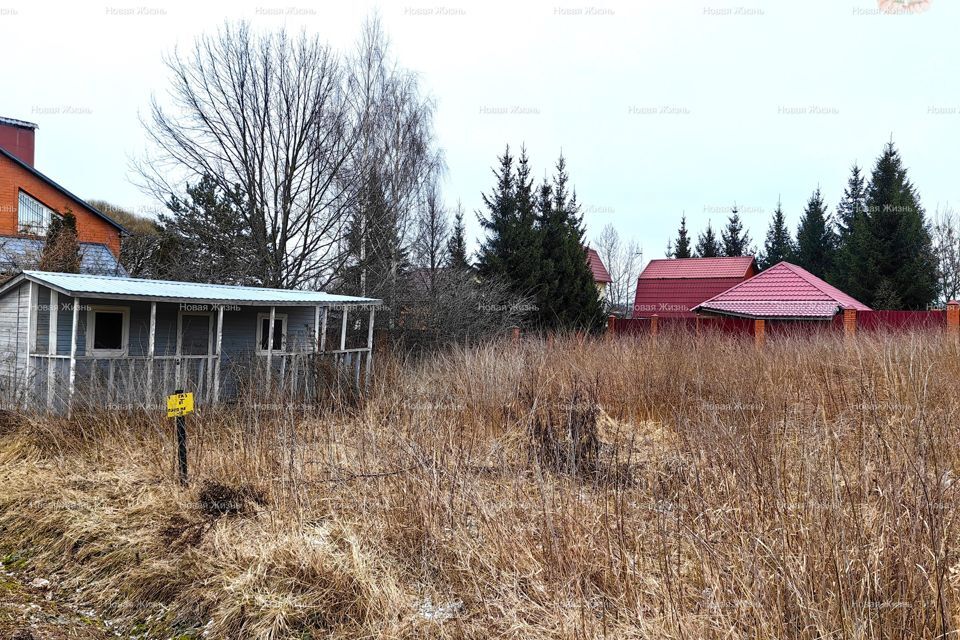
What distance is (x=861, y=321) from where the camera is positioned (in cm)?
1384

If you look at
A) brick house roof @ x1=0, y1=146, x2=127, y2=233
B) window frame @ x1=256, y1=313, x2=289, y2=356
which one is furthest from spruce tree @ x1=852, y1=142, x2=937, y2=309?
brick house roof @ x1=0, y1=146, x2=127, y2=233

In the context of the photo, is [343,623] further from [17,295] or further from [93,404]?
[17,295]

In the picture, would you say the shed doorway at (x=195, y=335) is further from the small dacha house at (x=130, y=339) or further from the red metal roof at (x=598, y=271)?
the red metal roof at (x=598, y=271)

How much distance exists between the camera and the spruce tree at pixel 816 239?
36.8m

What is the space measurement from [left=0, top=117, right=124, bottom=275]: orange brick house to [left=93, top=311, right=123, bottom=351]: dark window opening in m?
9.24

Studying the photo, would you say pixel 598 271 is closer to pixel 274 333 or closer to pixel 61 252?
pixel 274 333

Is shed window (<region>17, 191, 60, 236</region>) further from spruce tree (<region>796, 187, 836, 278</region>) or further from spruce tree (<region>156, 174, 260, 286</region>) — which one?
spruce tree (<region>796, 187, 836, 278</region>)

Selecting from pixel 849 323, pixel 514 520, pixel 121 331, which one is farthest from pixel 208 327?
pixel 849 323

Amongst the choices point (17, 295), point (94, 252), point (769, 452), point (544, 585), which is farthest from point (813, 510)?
point (94, 252)

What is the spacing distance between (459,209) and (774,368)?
19599mm

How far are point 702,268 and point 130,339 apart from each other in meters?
27.4

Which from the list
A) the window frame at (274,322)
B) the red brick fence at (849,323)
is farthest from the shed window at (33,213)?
the red brick fence at (849,323)

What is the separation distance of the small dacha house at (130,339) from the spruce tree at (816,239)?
3285cm

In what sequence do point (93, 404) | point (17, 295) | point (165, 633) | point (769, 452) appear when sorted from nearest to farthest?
point (769, 452), point (165, 633), point (93, 404), point (17, 295)
